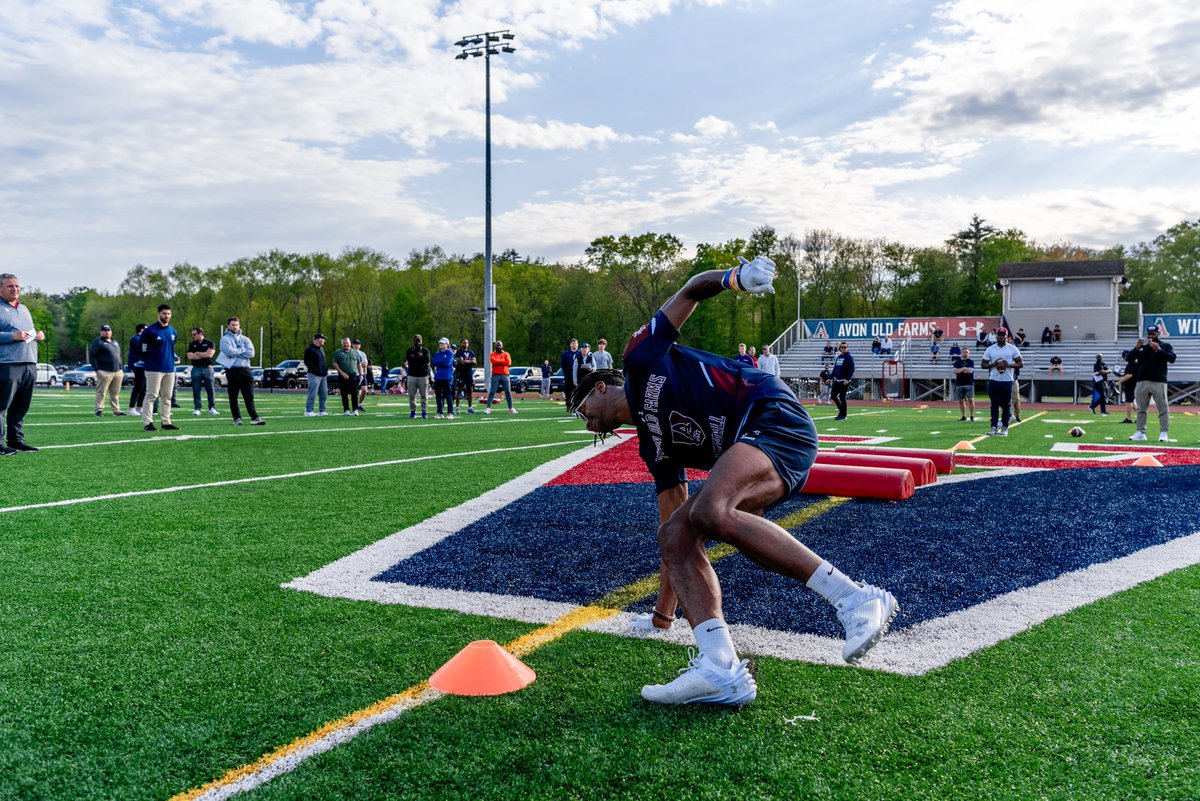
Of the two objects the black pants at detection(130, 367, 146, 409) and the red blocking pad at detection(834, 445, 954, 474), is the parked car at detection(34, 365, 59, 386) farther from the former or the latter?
the red blocking pad at detection(834, 445, 954, 474)

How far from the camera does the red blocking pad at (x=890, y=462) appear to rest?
315 inches

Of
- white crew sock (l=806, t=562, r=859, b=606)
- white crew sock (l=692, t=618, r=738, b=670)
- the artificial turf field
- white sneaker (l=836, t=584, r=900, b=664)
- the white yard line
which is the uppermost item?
white crew sock (l=806, t=562, r=859, b=606)

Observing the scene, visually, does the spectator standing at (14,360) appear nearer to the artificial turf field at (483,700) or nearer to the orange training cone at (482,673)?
the artificial turf field at (483,700)

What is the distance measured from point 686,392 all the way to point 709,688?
1148mm

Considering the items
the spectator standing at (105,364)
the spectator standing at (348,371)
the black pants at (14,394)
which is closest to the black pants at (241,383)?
the spectator standing at (105,364)

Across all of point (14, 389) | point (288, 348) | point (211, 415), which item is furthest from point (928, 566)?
point (288, 348)

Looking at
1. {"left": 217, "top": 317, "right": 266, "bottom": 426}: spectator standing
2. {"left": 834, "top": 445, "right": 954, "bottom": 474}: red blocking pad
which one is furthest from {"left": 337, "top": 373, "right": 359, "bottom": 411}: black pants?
{"left": 834, "top": 445, "right": 954, "bottom": 474}: red blocking pad

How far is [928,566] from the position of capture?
526 centimetres

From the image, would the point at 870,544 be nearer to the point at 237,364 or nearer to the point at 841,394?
the point at 237,364

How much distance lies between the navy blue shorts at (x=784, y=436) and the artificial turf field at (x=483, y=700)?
85 centimetres

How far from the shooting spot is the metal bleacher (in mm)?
36500

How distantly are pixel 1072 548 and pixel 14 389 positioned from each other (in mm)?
11676

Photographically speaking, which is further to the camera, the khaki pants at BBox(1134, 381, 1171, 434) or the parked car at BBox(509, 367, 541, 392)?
the parked car at BBox(509, 367, 541, 392)

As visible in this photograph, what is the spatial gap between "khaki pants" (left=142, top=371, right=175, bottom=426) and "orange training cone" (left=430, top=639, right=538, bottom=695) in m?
13.0
